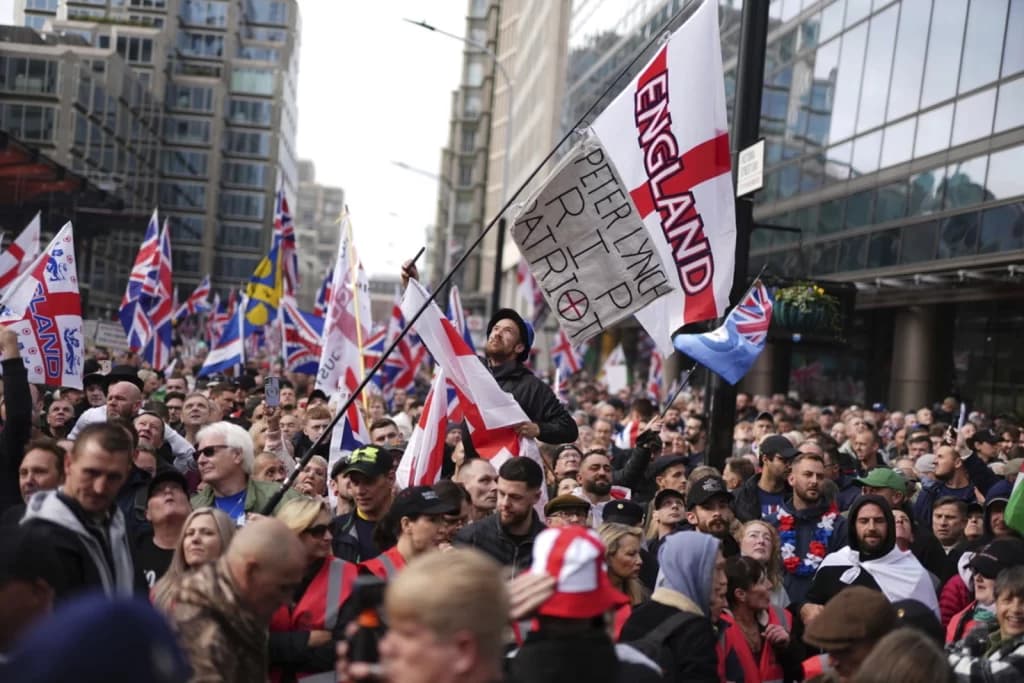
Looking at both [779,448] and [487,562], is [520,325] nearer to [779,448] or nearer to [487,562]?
[779,448]

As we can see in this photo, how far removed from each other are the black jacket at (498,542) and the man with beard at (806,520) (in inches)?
88.9

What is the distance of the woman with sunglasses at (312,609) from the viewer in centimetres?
509

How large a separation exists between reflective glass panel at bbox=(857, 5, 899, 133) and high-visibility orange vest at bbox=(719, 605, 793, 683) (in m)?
18.6

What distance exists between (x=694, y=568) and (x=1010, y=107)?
15641 millimetres

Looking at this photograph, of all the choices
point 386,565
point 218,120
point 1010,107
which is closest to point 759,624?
point 386,565

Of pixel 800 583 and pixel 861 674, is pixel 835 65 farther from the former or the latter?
pixel 861 674

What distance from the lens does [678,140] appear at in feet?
30.6

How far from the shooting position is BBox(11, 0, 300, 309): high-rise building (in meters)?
115

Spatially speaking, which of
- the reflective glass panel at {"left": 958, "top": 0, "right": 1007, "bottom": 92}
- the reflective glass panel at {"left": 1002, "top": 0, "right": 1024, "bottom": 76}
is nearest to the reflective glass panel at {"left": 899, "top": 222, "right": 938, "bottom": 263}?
the reflective glass panel at {"left": 958, "top": 0, "right": 1007, "bottom": 92}

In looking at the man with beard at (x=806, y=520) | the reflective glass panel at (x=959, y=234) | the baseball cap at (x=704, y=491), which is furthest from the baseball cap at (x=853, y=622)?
the reflective glass panel at (x=959, y=234)

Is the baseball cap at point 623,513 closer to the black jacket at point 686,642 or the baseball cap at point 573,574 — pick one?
the black jacket at point 686,642

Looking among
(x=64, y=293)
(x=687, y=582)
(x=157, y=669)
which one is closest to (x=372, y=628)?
(x=157, y=669)

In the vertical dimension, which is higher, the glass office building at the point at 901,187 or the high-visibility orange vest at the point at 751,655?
the glass office building at the point at 901,187

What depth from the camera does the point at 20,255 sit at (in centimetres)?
1836
